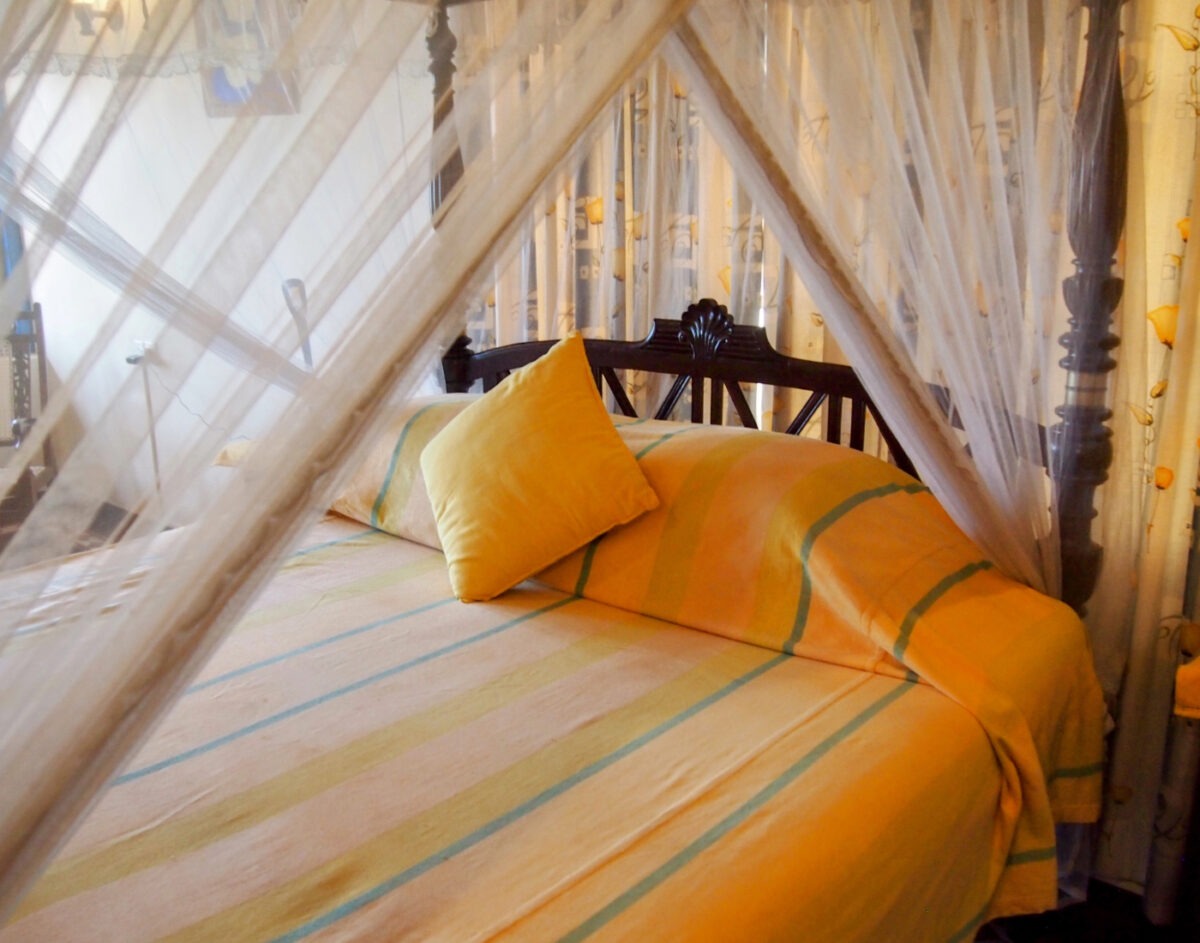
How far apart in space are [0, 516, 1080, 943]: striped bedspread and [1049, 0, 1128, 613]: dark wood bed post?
0.48 metres

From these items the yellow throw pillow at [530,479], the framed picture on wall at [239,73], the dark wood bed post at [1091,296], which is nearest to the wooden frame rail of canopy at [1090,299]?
the dark wood bed post at [1091,296]

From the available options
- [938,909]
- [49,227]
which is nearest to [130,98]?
[49,227]

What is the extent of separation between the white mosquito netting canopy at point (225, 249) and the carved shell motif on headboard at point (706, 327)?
2.61 feet

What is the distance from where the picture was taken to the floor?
1.93 metres

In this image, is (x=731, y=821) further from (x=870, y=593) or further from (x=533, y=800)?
(x=870, y=593)

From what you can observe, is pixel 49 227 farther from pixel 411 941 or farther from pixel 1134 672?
pixel 1134 672

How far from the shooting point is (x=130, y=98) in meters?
0.90

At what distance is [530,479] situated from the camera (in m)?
2.06

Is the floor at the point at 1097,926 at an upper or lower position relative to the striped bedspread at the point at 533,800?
lower

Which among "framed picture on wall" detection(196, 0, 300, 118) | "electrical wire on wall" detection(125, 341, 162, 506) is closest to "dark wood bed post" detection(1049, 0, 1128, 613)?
→ "framed picture on wall" detection(196, 0, 300, 118)

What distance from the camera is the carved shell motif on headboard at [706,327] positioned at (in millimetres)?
2365

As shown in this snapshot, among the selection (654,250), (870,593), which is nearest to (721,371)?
(654,250)

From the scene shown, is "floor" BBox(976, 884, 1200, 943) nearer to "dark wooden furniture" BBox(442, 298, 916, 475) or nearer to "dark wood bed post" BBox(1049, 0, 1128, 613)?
"dark wood bed post" BBox(1049, 0, 1128, 613)

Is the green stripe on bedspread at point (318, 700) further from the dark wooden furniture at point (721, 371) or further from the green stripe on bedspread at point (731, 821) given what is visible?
the dark wooden furniture at point (721, 371)
